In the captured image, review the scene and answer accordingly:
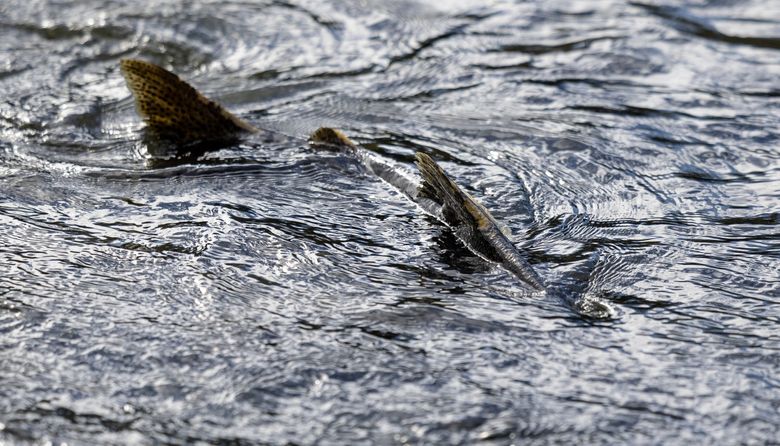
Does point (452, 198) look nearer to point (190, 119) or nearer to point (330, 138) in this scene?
point (330, 138)

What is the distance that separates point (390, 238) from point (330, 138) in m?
1.09

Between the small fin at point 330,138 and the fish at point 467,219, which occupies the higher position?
the small fin at point 330,138

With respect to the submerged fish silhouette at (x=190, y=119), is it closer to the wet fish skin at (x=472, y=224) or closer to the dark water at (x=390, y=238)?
the dark water at (x=390, y=238)

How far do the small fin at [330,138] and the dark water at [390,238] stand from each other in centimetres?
9

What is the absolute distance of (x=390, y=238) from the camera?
410 centimetres

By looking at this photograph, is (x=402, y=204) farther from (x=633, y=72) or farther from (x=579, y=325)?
(x=633, y=72)

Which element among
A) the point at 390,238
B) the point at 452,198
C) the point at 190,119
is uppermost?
the point at 190,119

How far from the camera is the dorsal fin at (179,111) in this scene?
16.7ft

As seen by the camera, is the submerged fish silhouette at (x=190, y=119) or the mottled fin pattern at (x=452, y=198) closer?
the mottled fin pattern at (x=452, y=198)

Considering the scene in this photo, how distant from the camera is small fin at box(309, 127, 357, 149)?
5.00 metres

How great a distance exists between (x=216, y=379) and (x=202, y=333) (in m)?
0.29

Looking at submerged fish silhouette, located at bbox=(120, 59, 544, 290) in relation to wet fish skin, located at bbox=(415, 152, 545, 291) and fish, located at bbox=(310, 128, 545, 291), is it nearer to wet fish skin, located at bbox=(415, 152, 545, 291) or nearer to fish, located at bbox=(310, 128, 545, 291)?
fish, located at bbox=(310, 128, 545, 291)

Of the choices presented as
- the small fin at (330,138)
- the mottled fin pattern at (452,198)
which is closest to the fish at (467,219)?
the mottled fin pattern at (452,198)

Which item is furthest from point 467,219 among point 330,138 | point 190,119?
point 190,119
